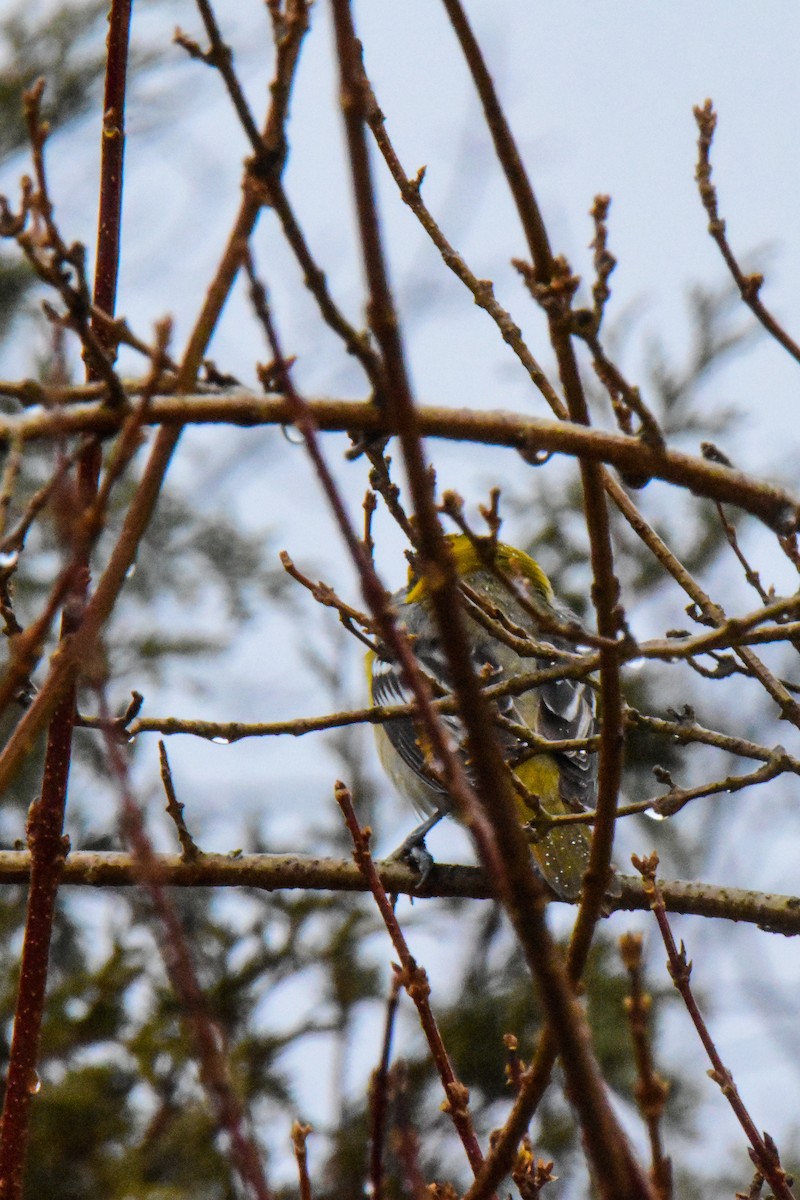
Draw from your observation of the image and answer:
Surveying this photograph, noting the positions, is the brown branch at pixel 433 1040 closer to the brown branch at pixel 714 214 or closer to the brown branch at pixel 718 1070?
the brown branch at pixel 718 1070

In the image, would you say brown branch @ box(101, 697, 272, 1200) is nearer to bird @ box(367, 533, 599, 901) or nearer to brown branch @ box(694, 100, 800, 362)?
brown branch @ box(694, 100, 800, 362)

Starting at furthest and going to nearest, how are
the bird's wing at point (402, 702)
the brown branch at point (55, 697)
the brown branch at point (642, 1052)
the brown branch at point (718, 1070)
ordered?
the bird's wing at point (402, 702), the brown branch at point (718, 1070), the brown branch at point (55, 697), the brown branch at point (642, 1052)

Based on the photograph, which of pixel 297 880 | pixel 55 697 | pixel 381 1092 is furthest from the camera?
pixel 297 880

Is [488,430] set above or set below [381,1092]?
above

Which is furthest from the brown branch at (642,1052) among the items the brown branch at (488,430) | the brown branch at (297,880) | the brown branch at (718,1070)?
the brown branch at (297,880)

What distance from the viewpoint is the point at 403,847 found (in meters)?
4.49

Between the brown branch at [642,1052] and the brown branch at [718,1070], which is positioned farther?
the brown branch at [718,1070]

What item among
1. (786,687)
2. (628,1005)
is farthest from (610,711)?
(786,687)

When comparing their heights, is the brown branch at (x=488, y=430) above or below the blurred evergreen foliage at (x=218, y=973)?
below

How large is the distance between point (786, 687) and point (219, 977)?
445 centimetres

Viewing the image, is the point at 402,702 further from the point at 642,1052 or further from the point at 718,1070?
the point at 642,1052

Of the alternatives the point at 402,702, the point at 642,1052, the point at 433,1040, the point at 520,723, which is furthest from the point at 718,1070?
the point at 402,702

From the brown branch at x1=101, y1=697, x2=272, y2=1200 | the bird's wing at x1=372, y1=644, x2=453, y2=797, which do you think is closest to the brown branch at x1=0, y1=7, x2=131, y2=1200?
the brown branch at x1=101, y1=697, x2=272, y2=1200

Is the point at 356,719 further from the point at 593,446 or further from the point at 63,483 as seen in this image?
the point at 63,483
